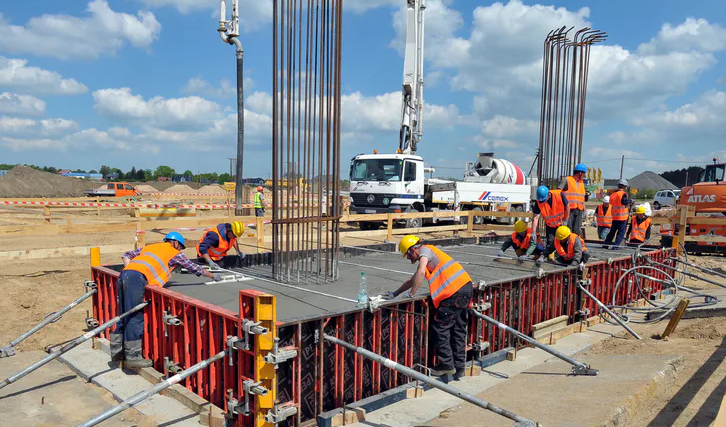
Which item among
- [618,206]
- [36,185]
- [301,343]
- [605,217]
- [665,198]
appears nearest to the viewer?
[301,343]

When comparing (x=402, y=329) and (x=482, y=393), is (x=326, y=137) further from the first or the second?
(x=482, y=393)

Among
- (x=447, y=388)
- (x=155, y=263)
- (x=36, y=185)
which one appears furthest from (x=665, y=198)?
(x=36, y=185)

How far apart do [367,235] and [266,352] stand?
8700 mm

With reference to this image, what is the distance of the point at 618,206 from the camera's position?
1088 centimetres

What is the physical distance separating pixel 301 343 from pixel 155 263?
7.21ft

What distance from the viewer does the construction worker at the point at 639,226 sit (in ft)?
37.5

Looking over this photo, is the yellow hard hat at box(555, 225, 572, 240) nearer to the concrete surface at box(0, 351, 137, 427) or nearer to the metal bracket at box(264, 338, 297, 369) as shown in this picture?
the metal bracket at box(264, 338, 297, 369)

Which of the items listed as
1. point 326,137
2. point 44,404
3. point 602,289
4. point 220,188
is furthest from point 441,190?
point 220,188

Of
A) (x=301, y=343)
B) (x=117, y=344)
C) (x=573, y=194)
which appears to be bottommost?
(x=117, y=344)

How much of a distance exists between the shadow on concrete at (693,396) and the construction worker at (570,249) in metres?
2.43

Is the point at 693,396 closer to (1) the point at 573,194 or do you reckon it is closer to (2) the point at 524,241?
(2) the point at 524,241

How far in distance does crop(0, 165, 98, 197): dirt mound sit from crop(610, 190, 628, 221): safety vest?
43.0 m

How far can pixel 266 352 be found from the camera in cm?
393

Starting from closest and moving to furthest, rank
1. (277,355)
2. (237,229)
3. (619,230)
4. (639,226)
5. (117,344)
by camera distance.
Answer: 1. (277,355)
2. (117,344)
3. (237,229)
4. (619,230)
5. (639,226)
